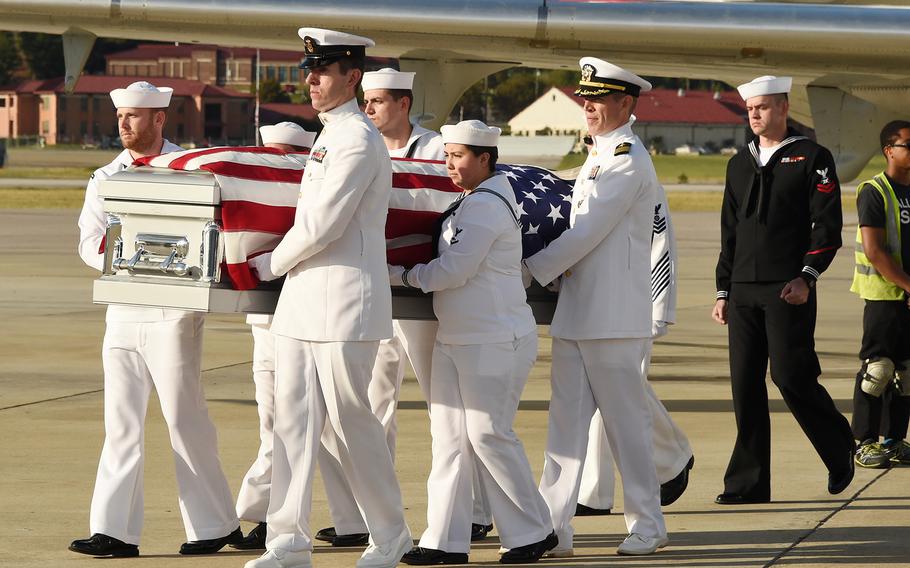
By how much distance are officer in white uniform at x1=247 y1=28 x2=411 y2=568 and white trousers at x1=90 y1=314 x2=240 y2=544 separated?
588 millimetres

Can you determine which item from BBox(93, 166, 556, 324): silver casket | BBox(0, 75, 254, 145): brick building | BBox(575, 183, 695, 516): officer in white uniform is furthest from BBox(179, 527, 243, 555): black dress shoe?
BBox(0, 75, 254, 145): brick building

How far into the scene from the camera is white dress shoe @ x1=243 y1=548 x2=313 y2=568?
5480mm

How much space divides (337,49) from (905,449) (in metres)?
4.25

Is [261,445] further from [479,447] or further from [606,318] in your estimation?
[606,318]

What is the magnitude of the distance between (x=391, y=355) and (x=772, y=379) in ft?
6.01

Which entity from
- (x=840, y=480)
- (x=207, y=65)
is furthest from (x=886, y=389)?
(x=207, y=65)

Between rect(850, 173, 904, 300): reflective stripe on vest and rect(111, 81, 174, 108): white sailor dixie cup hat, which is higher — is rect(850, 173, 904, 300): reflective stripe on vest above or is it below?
below

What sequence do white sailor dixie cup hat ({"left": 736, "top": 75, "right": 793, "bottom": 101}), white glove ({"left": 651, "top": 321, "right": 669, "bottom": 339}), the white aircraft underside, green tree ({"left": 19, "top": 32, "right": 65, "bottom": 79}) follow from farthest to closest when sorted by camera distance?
green tree ({"left": 19, "top": 32, "right": 65, "bottom": 79}), the white aircraft underside, white glove ({"left": 651, "top": 321, "right": 669, "bottom": 339}), white sailor dixie cup hat ({"left": 736, "top": 75, "right": 793, "bottom": 101})

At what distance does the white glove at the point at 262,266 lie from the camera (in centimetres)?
556

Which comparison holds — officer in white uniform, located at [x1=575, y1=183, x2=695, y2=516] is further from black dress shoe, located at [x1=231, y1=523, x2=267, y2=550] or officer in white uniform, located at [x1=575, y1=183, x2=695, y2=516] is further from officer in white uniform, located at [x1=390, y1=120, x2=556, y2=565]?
black dress shoe, located at [x1=231, y1=523, x2=267, y2=550]

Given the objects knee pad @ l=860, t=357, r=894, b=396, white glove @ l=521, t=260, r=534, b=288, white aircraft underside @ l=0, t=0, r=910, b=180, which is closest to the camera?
white glove @ l=521, t=260, r=534, b=288

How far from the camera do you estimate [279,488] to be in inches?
219

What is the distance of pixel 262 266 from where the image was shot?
18.3ft

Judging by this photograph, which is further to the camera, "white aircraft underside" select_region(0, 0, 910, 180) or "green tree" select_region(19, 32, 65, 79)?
"green tree" select_region(19, 32, 65, 79)
